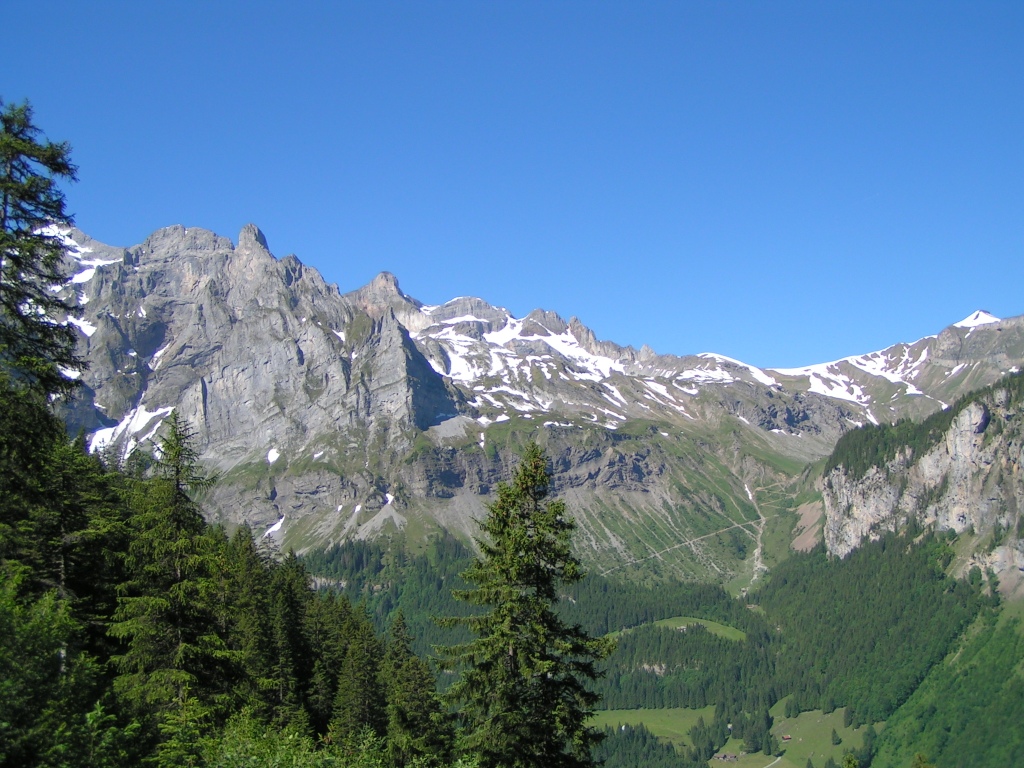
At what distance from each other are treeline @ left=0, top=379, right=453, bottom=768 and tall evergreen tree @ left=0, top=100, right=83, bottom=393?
941 millimetres

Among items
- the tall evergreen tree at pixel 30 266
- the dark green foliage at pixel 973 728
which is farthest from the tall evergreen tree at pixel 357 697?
the dark green foliage at pixel 973 728

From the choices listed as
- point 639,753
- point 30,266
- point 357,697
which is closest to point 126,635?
point 30,266

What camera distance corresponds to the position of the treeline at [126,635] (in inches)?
685

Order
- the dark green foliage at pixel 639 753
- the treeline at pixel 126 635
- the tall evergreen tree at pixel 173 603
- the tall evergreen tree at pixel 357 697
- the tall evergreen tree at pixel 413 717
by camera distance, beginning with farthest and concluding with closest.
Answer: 1. the dark green foliage at pixel 639 753
2. the tall evergreen tree at pixel 357 697
3. the tall evergreen tree at pixel 413 717
4. the tall evergreen tree at pixel 173 603
5. the treeline at pixel 126 635

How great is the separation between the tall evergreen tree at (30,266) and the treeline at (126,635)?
941mm

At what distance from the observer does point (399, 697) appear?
5353cm

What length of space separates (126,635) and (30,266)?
14.2 metres

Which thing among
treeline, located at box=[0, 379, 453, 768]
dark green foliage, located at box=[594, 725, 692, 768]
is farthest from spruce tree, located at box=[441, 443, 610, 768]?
dark green foliage, located at box=[594, 725, 692, 768]

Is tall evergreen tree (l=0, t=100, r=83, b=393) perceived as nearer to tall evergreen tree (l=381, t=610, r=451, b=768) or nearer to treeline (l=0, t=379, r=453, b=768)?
treeline (l=0, t=379, r=453, b=768)

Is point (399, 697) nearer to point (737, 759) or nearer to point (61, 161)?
point (61, 161)

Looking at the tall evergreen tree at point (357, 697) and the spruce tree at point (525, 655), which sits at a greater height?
the spruce tree at point (525, 655)

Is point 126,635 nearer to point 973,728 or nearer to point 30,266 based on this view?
point 30,266

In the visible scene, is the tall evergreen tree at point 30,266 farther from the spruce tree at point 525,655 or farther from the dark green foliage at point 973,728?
the dark green foliage at point 973,728

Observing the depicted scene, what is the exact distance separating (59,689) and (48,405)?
8.90 meters
